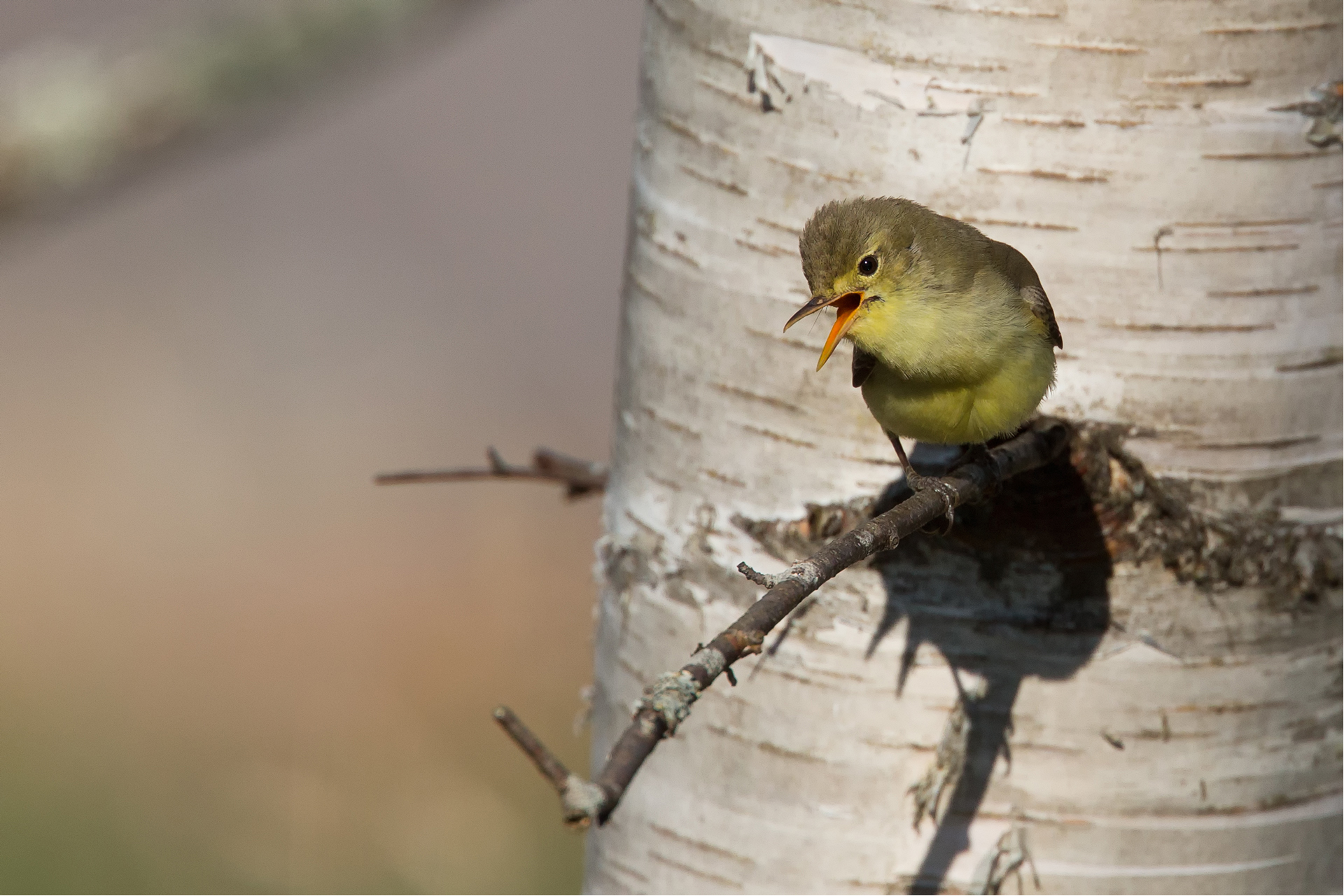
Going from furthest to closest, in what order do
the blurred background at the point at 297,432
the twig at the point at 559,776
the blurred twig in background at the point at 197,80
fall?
the blurred background at the point at 297,432
the blurred twig in background at the point at 197,80
the twig at the point at 559,776

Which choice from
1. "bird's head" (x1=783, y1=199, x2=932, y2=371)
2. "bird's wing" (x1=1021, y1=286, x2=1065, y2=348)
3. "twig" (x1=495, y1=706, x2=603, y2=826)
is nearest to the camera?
"twig" (x1=495, y1=706, x2=603, y2=826)

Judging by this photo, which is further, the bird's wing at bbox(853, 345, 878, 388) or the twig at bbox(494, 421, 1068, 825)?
the bird's wing at bbox(853, 345, 878, 388)

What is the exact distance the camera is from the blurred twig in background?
151 inches

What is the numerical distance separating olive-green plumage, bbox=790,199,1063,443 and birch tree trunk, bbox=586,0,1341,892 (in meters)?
0.07

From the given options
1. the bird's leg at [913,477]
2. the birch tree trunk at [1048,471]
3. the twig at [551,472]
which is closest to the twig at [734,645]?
the bird's leg at [913,477]

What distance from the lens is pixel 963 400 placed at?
9.46 ft

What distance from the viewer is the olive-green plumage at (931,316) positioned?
9.09 ft

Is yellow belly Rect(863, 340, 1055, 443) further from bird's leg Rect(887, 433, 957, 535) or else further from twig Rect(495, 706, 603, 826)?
twig Rect(495, 706, 603, 826)

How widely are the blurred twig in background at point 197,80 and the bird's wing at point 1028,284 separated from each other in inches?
73.8

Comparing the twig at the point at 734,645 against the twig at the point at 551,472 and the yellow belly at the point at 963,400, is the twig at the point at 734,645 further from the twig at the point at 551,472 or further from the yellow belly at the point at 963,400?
the twig at the point at 551,472

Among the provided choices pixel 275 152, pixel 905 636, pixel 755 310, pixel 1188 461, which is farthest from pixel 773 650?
pixel 275 152

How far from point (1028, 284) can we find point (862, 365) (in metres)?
0.37

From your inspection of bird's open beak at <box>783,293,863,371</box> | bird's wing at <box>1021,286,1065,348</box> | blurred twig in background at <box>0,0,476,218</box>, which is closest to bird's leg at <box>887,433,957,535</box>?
bird's open beak at <box>783,293,863,371</box>

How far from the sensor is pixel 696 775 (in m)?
3.12
